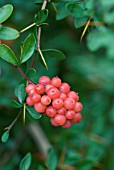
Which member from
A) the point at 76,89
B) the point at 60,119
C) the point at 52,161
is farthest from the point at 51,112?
the point at 76,89

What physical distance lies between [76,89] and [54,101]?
3.84ft

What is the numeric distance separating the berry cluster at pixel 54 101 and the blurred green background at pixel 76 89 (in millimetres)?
499

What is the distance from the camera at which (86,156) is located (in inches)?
68.4

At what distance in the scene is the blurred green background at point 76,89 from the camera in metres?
1.72

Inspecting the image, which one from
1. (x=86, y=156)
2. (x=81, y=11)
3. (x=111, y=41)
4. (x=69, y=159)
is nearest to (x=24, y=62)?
(x=81, y=11)

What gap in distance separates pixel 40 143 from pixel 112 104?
1.38 ft

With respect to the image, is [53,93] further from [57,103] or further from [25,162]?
[25,162]

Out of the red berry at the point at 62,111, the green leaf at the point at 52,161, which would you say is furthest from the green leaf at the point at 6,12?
the green leaf at the point at 52,161

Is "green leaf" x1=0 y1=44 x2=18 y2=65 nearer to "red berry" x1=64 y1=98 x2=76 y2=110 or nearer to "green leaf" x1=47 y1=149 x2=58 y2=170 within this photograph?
"red berry" x1=64 y1=98 x2=76 y2=110

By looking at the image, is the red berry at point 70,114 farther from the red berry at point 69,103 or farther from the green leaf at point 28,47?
the green leaf at point 28,47

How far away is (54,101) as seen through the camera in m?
0.94

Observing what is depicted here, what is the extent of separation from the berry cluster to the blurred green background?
50 centimetres

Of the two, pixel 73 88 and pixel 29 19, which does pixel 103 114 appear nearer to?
Answer: pixel 73 88

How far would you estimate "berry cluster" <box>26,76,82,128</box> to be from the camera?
0.93m
